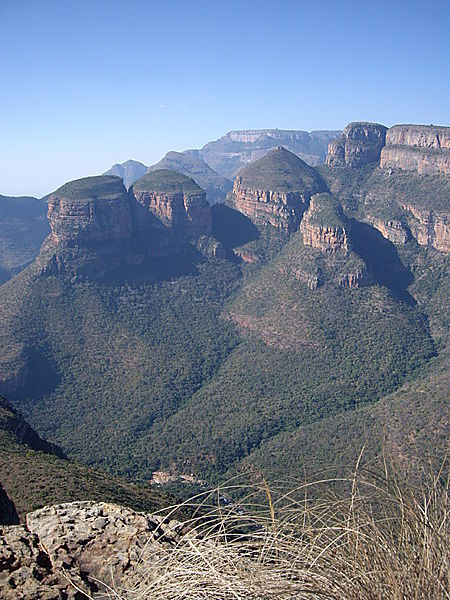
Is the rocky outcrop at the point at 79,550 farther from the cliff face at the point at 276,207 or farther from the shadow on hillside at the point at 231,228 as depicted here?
the shadow on hillside at the point at 231,228

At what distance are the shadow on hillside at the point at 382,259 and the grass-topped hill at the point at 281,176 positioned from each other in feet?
37.3

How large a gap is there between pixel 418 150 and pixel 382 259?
21.4m

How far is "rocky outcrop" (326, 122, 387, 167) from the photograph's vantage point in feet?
308

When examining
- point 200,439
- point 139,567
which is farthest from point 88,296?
point 139,567

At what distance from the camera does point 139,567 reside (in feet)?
25.6

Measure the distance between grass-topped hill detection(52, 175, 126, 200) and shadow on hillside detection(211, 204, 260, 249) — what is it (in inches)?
653

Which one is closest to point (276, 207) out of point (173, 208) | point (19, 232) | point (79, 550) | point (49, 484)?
point (173, 208)

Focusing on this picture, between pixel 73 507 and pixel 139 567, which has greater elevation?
pixel 139 567

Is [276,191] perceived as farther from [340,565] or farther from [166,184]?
[340,565]

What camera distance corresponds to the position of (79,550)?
29.7 feet

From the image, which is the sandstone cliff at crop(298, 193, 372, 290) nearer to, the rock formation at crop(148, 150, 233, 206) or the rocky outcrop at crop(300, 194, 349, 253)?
the rocky outcrop at crop(300, 194, 349, 253)

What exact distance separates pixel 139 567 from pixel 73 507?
4435mm

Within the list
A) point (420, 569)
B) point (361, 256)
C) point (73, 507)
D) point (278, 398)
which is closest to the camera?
point (420, 569)

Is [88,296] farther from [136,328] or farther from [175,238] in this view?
[175,238]
